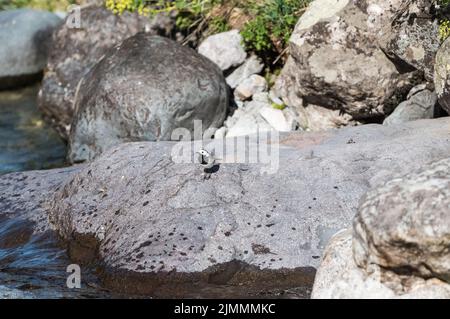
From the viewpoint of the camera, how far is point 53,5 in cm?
1403

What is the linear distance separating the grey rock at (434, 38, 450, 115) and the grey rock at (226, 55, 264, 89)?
128 inches

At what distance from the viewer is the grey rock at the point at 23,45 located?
12.3 metres

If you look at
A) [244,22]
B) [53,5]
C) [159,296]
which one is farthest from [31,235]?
[53,5]

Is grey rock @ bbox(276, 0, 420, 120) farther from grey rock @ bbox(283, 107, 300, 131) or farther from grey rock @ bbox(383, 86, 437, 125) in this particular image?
grey rock @ bbox(283, 107, 300, 131)

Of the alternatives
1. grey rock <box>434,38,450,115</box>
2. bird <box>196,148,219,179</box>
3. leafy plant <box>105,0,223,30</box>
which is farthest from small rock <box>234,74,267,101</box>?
bird <box>196,148,219,179</box>

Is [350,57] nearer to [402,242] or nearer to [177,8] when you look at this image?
[177,8]

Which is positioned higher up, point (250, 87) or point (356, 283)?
point (356, 283)

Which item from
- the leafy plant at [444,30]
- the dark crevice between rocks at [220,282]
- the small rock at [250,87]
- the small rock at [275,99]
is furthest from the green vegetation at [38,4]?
the dark crevice between rocks at [220,282]

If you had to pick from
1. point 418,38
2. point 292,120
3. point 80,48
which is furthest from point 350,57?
point 80,48

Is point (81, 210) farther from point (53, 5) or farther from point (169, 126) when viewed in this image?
point (53, 5)

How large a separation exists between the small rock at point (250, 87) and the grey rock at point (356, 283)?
4.98 meters

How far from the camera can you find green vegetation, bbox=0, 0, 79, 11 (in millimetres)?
13873

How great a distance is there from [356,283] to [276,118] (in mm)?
4605

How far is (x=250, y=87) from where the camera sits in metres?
9.91
